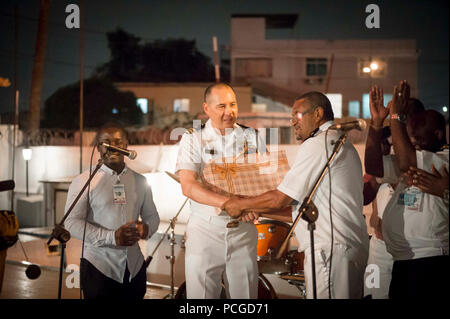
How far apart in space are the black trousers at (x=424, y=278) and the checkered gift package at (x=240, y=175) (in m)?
1.06

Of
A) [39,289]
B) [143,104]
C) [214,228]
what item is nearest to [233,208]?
[214,228]

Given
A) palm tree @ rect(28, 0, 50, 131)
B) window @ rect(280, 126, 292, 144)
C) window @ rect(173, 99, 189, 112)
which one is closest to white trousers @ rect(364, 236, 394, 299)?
window @ rect(280, 126, 292, 144)

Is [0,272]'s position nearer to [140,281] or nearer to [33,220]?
[140,281]

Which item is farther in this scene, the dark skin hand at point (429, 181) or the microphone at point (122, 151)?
the microphone at point (122, 151)

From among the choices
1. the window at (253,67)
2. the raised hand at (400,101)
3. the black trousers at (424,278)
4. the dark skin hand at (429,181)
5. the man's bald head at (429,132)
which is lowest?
the black trousers at (424,278)

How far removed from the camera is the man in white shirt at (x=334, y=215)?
2.75 m

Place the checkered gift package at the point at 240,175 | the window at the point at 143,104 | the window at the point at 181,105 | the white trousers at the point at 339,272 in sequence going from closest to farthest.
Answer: the white trousers at the point at 339,272 → the checkered gift package at the point at 240,175 → the window at the point at 181,105 → the window at the point at 143,104

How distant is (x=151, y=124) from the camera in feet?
84.8

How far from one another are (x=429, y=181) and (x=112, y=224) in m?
2.30

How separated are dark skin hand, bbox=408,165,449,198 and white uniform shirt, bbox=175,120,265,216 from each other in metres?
1.05

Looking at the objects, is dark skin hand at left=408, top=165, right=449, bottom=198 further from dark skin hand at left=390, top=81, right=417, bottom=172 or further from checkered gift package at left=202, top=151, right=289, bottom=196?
checkered gift package at left=202, top=151, right=289, bottom=196

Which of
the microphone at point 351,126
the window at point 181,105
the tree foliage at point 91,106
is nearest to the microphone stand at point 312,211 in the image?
the microphone at point 351,126

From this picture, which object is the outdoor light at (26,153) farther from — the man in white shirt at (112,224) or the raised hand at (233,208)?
the raised hand at (233,208)

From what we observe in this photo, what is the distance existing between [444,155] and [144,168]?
734 cm
